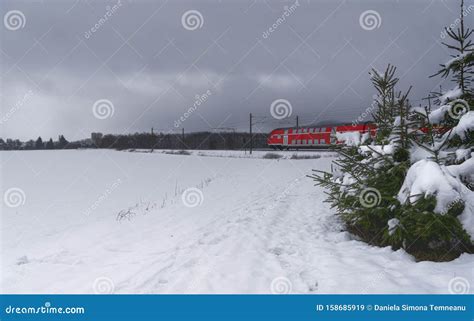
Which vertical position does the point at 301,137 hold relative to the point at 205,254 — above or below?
above

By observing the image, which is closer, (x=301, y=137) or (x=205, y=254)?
(x=205, y=254)

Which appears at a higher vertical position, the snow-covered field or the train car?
the train car

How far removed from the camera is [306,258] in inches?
178

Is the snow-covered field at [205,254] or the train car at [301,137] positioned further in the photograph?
the train car at [301,137]

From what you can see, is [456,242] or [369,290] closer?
[369,290]

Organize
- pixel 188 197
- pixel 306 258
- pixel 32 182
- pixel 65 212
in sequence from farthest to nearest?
pixel 32 182 < pixel 188 197 < pixel 65 212 < pixel 306 258

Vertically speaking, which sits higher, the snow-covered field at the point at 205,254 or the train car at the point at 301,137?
the train car at the point at 301,137

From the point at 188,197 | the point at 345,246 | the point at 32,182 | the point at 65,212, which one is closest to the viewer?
the point at 345,246

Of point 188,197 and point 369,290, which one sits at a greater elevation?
point 188,197

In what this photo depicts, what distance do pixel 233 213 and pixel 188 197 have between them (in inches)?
143

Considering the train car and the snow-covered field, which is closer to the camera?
the snow-covered field
